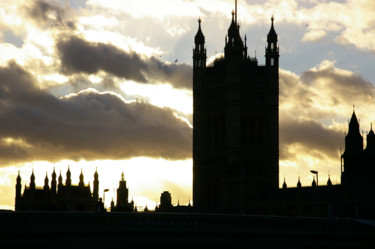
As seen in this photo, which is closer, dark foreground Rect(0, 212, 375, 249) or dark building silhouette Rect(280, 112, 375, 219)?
dark foreground Rect(0, 212, 375, 249)

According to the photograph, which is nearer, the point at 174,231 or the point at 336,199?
the point at 174,231

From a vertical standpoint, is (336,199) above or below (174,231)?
above

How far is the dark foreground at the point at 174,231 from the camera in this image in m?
105

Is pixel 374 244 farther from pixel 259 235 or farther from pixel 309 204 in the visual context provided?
pixel 309 204

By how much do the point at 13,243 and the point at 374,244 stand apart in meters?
49.6

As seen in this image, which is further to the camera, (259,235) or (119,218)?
(259,235)

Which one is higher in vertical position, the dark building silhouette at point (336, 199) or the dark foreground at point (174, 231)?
the dark building silhouette at point (336, 199)

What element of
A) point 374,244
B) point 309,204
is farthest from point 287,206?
point 374,244

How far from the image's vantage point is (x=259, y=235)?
122125 millimetres

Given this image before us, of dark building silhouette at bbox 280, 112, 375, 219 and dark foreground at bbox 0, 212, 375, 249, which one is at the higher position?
dark building silhouette at bbox 280, 112, 375, 219

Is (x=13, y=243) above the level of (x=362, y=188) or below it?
below

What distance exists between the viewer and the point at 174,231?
115 metres

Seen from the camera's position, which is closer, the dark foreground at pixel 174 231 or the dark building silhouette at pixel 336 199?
the dark foreground at pixel 174 231

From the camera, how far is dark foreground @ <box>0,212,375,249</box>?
345ft
